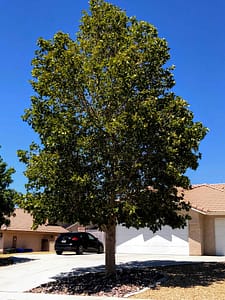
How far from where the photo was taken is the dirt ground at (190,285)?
1188 centimetres

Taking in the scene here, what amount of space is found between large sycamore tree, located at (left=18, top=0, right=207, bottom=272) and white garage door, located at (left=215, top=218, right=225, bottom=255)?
1095cm

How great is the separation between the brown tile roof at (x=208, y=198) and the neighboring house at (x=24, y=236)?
46.9 ft

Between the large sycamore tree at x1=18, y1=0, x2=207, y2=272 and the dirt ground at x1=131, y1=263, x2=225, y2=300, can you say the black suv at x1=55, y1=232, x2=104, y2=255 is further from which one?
the large sycamore tree at x1=18, y1=0, x2=207, y2=272

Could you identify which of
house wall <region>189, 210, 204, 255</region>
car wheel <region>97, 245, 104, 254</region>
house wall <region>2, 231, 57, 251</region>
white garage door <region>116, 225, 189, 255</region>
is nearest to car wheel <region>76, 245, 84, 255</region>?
car wheel <region>97, 245, 104, 254</region>

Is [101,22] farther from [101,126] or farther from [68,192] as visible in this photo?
[68,192]

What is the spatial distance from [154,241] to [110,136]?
14.9 meters

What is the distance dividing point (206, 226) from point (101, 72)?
15.1 metres

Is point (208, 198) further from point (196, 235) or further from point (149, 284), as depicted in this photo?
point (149, 284)

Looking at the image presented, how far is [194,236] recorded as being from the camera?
82.7 feet

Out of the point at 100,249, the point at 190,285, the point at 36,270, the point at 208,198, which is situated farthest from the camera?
the point at 208,198

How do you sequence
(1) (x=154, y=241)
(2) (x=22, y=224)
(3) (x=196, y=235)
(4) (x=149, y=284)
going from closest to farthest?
1. (4) (x=149, y=284)
2. (3) (x=196, y=235)
3. (1) (x=154, y=241)
4. (2) (x=22, y=224)

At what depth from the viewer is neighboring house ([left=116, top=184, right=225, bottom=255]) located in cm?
2506

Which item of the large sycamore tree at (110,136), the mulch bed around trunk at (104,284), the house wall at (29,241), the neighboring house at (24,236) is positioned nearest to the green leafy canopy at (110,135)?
the large sycamore tree at (110,136)

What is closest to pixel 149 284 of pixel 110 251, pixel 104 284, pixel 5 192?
pixel 104 284
